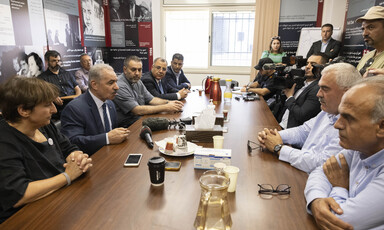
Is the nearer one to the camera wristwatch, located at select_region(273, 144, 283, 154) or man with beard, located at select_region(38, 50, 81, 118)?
wristwatch, located at select_region(273, 144, 283, 154)

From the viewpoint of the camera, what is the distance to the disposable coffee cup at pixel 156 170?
1.16 m

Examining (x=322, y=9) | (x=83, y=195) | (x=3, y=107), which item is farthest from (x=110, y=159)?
(x=322, y=9)

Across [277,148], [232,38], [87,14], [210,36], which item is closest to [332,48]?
[232,38]

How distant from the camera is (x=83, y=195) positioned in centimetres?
111

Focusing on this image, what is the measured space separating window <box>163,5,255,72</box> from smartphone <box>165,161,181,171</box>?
542cm

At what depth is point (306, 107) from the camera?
92.0 inches

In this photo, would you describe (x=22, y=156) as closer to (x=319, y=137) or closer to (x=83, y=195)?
(x=83, y=195)

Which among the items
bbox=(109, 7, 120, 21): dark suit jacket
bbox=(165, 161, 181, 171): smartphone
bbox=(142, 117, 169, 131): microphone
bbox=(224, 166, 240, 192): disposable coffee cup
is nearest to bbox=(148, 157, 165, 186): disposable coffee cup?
bbox=(165, 161, 181, 171): smartphone

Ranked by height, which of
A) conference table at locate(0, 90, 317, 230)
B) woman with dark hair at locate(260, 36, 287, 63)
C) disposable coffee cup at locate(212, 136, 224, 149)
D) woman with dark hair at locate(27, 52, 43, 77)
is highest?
woman with dark hair at locate(260, 36, 287, 63)

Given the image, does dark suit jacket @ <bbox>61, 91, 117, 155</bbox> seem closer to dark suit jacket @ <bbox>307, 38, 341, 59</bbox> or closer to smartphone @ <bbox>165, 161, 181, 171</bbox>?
smartphone @ <bbox>165, 161, 181, 171</bbox>

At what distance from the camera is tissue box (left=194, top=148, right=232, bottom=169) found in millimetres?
1298

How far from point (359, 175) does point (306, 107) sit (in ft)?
4.45

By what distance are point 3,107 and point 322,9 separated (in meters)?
6.43

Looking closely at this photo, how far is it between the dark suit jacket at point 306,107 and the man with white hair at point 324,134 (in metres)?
0.58
